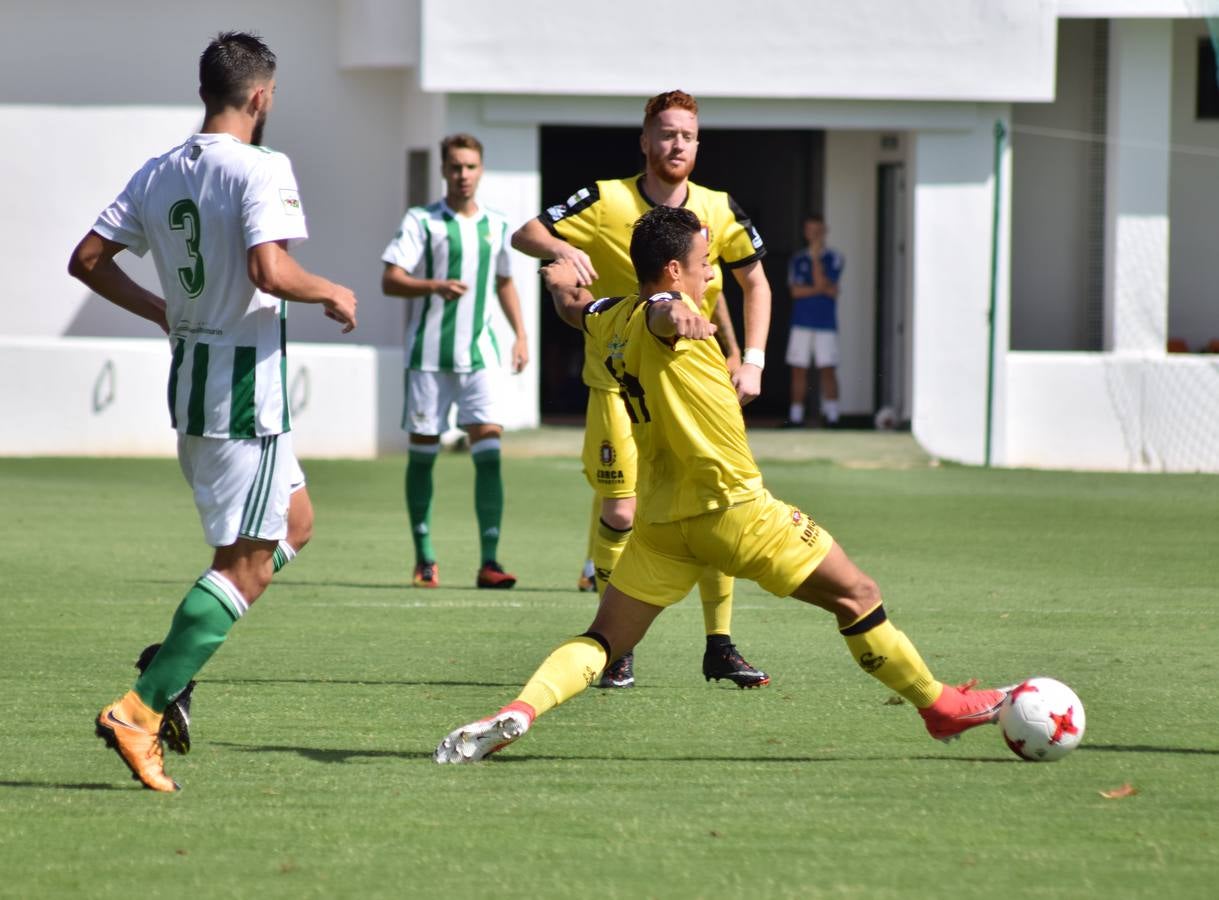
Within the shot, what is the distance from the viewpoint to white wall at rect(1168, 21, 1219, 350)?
22734mm

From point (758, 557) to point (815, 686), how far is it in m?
1.72

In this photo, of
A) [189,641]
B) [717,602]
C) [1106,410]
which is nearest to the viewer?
[189,641]

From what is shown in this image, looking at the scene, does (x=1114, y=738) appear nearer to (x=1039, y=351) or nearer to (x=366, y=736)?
(x=366, y=736)

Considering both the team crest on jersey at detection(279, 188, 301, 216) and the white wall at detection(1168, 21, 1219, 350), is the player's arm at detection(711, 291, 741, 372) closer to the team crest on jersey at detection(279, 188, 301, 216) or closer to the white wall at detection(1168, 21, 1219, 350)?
the team crest on jersey at detection(279, 188, 301, 216)

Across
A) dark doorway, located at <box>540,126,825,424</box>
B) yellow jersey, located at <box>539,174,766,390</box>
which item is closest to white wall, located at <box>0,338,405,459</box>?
dark doorway, located at <box>540,126,825,424</box>

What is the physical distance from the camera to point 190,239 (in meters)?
5.68

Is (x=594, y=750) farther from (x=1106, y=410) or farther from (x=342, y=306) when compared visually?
(x=1106, y=410)

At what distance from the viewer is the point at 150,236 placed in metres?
5.79

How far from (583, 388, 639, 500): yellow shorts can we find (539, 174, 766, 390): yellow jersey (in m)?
0.09

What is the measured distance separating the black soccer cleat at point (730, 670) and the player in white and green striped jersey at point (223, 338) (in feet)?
6.64

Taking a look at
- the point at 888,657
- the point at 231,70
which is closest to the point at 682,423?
the point at 888,657

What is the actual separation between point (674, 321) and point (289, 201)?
116cm

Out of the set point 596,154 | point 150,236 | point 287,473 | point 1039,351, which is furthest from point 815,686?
point 596,154

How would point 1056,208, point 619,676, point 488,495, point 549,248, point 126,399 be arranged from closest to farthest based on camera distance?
point 549,248 → point 619,676 → point 488,495 → point 126,399 → point 1056,208
